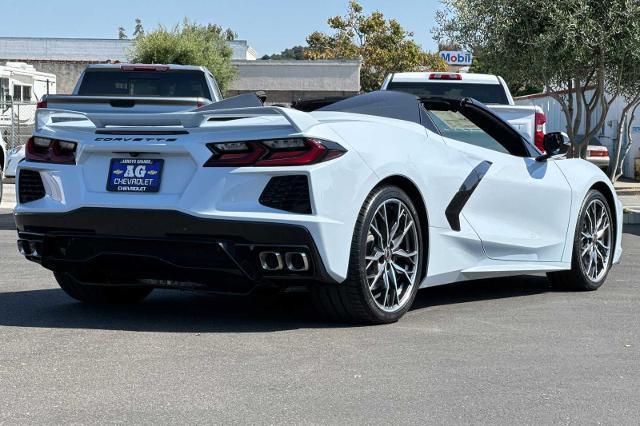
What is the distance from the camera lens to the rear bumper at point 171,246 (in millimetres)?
6102

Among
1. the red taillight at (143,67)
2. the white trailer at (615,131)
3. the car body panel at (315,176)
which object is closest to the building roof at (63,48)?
the white trailer at (615,131)

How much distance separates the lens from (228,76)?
168 ft

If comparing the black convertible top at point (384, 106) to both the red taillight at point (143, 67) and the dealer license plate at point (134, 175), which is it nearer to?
the dealer license plate at point (134, 175)

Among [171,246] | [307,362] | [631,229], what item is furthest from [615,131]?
[307,362]

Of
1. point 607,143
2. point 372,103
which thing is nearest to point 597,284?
point 372,103

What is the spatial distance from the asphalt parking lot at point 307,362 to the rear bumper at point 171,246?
1.03 feet

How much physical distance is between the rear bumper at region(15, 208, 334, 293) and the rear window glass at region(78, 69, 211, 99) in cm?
743

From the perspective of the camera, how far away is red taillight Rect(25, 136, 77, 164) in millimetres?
6566

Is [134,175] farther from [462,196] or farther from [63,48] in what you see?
[63,48]

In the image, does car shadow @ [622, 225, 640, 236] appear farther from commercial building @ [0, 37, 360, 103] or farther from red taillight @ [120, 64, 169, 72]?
commercial building @ [0, 37, 360, 103]

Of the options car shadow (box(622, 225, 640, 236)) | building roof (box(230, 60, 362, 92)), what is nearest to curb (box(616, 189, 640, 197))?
car shadow (box(622, 225, 640, 236))

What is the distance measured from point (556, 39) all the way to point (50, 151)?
16231 millimetres

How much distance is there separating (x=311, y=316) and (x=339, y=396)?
2111mm

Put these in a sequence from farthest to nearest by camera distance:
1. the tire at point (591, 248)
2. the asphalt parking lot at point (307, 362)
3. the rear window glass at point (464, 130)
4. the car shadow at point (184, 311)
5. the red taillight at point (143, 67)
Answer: the red taillight at point (143, 67)
the tire at point (591, 248)
the rear window glass at point (464, 130)
the car shadow at point (184, 311)
the asphalt parking lot at point (307, 362)
